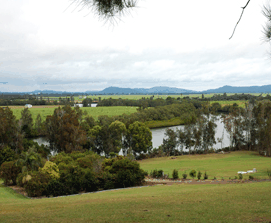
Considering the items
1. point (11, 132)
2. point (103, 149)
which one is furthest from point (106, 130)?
point (11, 132)

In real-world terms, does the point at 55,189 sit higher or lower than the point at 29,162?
lower

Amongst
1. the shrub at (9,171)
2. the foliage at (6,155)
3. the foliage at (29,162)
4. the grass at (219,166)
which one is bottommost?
the grass at (219,166)

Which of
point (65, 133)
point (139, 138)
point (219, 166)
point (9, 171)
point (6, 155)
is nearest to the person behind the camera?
point (9, 171)

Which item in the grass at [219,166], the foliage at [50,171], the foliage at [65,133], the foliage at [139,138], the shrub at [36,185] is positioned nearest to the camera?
the shrub at [36,185]


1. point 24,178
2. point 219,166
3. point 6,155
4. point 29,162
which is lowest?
point 219,166

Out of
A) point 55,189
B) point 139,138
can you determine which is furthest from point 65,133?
point 55,189

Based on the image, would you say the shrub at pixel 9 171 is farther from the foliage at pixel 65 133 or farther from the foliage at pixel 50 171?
the foliage at pixel 65 133

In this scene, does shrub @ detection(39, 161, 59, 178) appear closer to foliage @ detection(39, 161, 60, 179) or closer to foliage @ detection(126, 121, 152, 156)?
foliage @ detection(39, 161, 60, 179)

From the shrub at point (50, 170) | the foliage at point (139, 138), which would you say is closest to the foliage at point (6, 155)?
the shrub at point (50, 170)

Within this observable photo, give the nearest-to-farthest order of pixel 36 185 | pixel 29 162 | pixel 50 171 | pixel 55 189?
pixel 36 185 < pixel 55 189 < pixel 50 171 < pixel 29 162

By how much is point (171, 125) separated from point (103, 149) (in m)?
35.6

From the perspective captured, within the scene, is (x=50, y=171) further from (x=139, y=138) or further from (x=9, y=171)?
(x=139, y=138)

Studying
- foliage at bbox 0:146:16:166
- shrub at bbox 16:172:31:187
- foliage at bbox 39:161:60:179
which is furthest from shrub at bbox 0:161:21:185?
foliage at bbox 0:146:16:166

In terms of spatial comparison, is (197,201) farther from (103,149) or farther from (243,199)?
(103,149)
